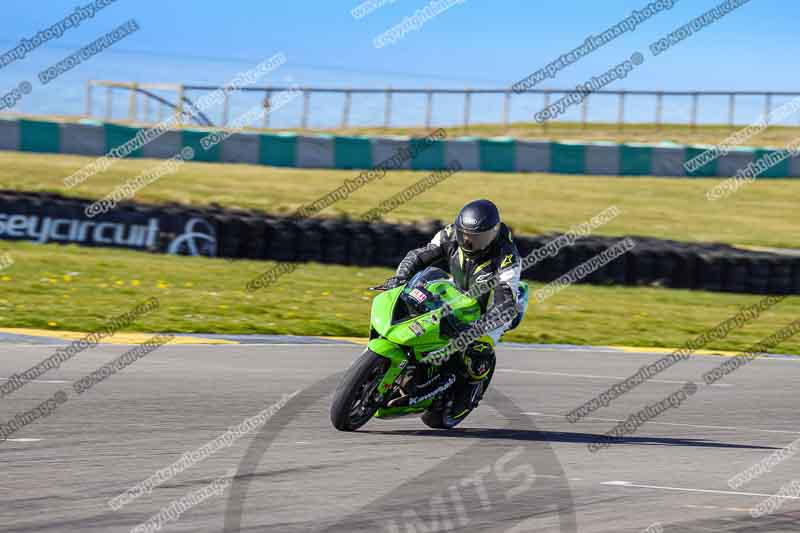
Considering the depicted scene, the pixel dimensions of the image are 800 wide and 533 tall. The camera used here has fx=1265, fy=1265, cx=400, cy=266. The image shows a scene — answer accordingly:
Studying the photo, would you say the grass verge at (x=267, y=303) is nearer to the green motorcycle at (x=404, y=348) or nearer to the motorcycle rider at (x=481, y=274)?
the motorcycle rider at (x=481, y=274)

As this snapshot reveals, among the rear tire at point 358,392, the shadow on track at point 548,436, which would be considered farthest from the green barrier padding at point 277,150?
the rear tire at point 358,392

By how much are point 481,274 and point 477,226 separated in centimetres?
42

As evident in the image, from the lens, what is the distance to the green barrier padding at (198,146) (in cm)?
3478

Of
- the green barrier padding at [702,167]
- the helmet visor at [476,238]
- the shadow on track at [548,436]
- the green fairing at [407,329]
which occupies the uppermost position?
the green barrier padding at [702,167]

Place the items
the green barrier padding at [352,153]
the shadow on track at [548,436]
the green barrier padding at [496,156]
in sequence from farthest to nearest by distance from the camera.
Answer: the green barrier padding at [496,156] < the green barrier padding at [352,153] < the shadow on track at [548,436]

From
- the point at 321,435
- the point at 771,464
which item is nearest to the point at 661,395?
the point at 771,464

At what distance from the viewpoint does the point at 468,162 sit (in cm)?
3712

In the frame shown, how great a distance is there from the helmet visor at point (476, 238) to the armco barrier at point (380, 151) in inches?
1035

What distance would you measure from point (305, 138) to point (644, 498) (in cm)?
3000

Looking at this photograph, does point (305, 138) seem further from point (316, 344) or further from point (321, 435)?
point (321, 435)

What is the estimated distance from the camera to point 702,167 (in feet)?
124

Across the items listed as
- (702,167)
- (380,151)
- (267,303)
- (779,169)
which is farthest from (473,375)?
(779,169)

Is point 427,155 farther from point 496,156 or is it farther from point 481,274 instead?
point 481,274

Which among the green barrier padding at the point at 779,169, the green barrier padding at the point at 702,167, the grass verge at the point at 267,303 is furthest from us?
the green barrier padding at the point at 779,169
